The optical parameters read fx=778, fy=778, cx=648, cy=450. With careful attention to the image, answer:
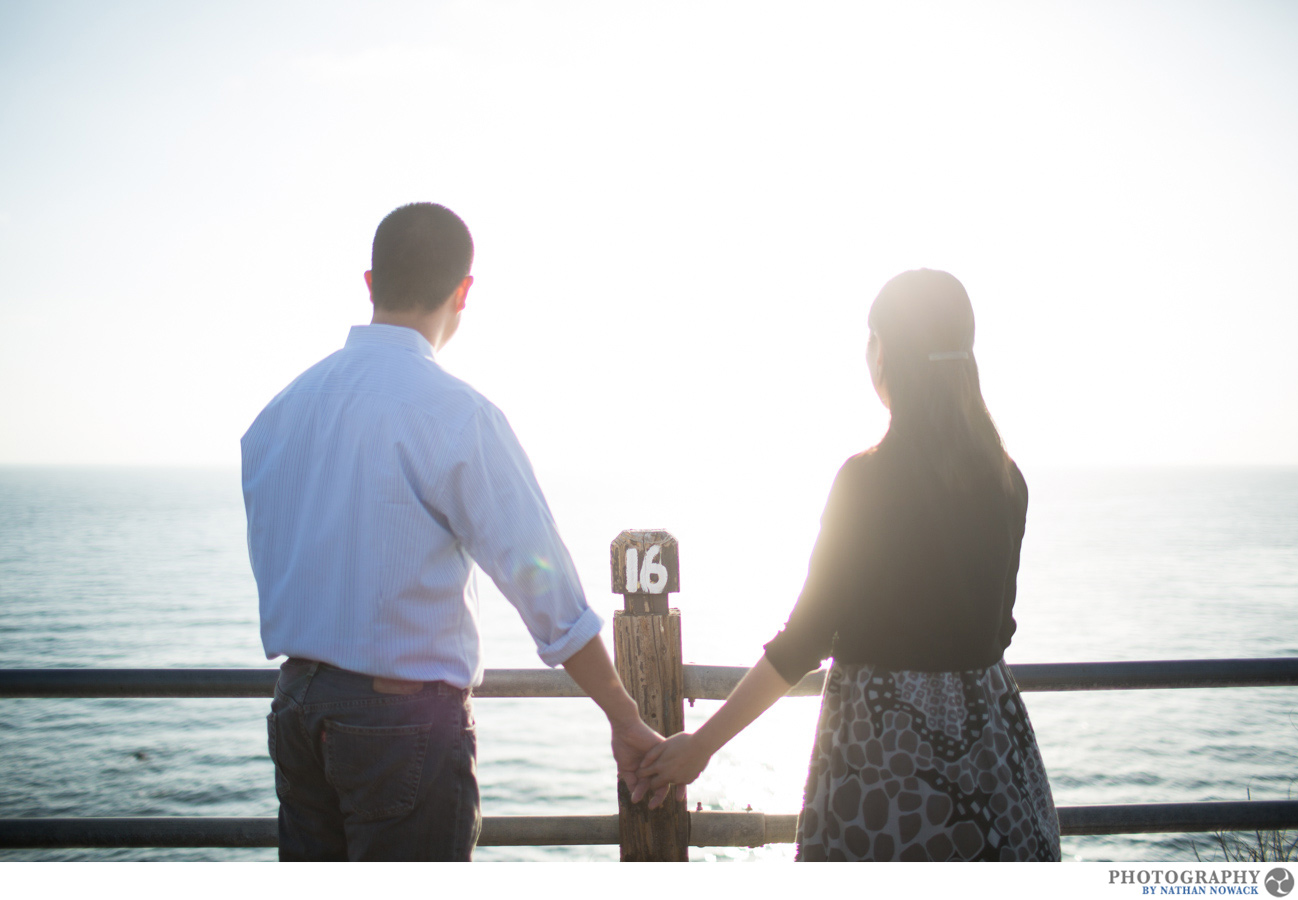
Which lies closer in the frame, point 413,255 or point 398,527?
point 398,527

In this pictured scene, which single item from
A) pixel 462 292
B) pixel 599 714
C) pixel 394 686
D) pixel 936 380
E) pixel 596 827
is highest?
pixel 462 292

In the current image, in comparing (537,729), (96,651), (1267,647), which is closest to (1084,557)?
(1267,647)

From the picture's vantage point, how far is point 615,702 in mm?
2037

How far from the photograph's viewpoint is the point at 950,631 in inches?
70.6

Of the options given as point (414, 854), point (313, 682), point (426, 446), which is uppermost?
point (426, 446)

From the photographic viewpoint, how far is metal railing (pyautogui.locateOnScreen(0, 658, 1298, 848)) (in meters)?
2.65

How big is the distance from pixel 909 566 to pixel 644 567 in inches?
39.7

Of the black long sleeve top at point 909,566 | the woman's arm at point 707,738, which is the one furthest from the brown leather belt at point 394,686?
the black long sleeve top at point 909,566

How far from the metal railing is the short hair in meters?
1.32

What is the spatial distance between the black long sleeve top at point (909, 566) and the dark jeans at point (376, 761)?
918 mm

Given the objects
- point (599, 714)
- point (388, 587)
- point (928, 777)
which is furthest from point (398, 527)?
point (599, 714)

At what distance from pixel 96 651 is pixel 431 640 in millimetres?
35374

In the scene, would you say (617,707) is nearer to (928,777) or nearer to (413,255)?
(928,777)

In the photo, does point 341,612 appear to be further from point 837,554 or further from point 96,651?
point 96,651
